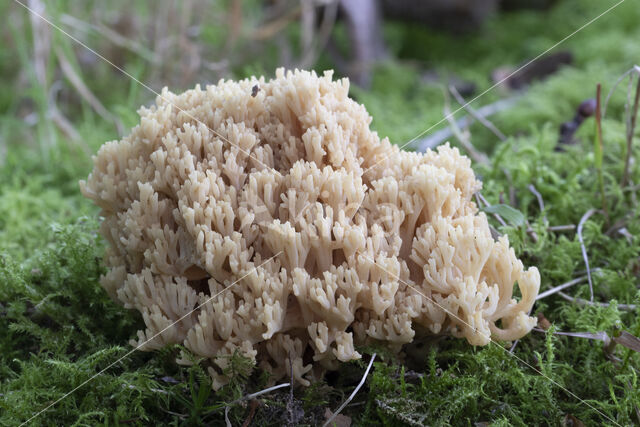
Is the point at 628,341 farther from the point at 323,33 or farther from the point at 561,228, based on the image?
the point at 323,33

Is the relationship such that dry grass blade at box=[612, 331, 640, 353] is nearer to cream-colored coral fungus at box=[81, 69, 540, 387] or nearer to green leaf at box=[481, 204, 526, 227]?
cream-colored coral fungus at box=[81, 69, 540, 387]

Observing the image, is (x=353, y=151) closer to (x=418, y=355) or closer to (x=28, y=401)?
(x=418, y=355)

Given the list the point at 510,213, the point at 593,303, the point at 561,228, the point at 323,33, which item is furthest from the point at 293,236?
the point at 323,33

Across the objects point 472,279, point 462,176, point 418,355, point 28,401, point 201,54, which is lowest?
point 28,401

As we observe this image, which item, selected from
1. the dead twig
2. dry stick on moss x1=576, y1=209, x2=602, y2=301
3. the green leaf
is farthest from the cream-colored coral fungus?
the dead twig

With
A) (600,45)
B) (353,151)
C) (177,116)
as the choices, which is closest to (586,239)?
(353,151)

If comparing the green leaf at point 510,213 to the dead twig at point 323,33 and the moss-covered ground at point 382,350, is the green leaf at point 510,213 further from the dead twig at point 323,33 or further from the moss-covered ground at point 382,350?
the dead twig at point 323,33

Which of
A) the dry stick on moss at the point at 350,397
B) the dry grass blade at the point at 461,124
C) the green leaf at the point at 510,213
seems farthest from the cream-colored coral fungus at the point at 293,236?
the dry grass blade at the point at 461,124

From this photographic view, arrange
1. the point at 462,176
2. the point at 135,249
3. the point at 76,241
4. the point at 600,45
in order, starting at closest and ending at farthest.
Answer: the point at 135,249, the point at 462,176, the point at 76,241, the point at 600,45
